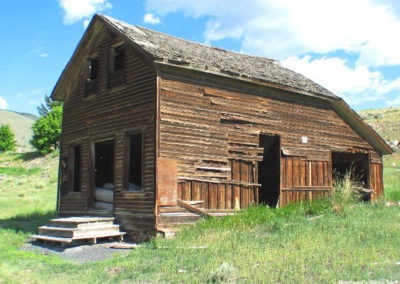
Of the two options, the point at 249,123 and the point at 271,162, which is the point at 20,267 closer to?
the point at 249,123

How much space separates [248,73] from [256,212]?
177 inches

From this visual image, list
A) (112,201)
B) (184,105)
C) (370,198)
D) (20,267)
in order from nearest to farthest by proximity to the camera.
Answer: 1. (20,267)
2. (184,105)
3. (112,201)
4. (370,198)

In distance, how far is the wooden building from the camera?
12555 millimetres

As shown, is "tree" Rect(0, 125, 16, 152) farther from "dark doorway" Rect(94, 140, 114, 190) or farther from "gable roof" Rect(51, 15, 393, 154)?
"dark doorway" Rect(94, 140, 114, 190)

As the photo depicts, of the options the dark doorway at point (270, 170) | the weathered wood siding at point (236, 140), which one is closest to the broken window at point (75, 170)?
the weathered wood siding at point (236, 140)

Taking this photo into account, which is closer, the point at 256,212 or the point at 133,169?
Result: the point at 256,212

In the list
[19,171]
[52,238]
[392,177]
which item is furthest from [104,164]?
[19,171]

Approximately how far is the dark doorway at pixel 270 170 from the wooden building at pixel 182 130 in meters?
0.04

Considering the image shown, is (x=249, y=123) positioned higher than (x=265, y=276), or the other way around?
(x=249, y=123)

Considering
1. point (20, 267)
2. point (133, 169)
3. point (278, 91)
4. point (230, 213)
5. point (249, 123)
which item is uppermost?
point (278, 91)

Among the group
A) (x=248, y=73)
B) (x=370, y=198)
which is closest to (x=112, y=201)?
(x=248, y=73)

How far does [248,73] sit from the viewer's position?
48.3ft

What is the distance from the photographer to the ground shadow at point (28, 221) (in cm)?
1537

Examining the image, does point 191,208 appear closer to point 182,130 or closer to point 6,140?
point 182,130
